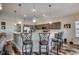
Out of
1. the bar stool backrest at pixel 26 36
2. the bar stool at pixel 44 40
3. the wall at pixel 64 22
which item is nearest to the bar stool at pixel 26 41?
the bar stool backrest at pixel 26 36

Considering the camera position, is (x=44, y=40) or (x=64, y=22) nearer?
(x=64, y=22)

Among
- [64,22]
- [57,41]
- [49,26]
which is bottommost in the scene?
[57,41]

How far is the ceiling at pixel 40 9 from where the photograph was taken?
3.32 meters

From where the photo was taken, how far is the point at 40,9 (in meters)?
3.37

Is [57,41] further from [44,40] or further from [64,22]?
[64,22]

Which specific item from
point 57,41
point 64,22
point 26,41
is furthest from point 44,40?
point 64,22

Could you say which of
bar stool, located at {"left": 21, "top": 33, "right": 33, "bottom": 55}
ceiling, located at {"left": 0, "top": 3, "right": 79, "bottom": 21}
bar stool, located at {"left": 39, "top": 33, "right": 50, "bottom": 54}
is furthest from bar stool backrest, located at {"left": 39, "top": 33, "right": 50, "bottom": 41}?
ceiling, located at {"left": 0, "top": 3, "right": 79, "bottom": 21}

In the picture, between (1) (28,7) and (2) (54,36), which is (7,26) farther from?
(2) (54,36)

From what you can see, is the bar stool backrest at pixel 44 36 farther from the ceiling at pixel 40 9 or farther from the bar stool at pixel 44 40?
the ceiling at pixel 40 9

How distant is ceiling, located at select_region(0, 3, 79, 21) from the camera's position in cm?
332

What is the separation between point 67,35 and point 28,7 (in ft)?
4.21
